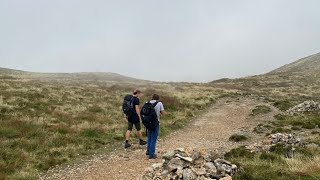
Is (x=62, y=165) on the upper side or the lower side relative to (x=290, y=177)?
lower

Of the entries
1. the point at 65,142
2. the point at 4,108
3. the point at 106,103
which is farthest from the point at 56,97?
the point at 65,142

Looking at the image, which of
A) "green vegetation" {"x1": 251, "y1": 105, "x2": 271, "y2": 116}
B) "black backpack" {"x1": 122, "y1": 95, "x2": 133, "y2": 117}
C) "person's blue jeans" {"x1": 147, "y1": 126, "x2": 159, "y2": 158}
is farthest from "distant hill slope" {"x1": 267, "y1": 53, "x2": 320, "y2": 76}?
"person's blue jeans" {"x1": 147, "y1": 126, "x2": 159, "y2": 158}

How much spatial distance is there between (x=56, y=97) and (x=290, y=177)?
25.8 m

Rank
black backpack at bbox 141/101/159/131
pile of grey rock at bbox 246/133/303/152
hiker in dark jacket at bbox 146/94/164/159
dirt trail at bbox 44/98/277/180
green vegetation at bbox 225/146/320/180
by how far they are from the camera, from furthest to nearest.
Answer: pile of grey rock at bbox 246/133/303/152 < hiker in dark jacket at bbox 146/94/164/159 < black backpack at bbox 141/101/159/131 < dirt trail at bbox 44/98/277/180 < green vegetation at bbox 225/146/320/180

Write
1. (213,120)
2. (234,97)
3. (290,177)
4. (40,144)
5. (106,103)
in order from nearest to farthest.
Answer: (290,177), (40,144), (213,120), (106,103), (234,97)

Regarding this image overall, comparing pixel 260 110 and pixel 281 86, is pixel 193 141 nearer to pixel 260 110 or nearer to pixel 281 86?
pixel 260 110

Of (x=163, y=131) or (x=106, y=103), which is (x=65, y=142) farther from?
(x=106, y=103)

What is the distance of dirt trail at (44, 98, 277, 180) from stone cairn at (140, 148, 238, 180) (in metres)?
1.83

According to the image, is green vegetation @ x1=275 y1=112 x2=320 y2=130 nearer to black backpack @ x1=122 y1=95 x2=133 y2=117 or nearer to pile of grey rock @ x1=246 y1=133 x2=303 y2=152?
pile of grey rock @ x1=246 y1=133 x2=303 y2=152

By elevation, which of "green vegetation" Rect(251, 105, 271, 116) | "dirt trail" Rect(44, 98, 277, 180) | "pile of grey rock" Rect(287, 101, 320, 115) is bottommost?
"dirt trail" Rect(44, 98, 277, 180)

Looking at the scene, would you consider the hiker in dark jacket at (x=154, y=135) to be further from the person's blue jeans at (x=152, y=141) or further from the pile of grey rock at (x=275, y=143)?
the pile of grey rock at (x=275, y=143)

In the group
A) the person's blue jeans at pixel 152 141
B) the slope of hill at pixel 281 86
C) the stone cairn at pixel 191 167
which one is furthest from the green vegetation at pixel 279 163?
the slope of hill at pixel 281 86

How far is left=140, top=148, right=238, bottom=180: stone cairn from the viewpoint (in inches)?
419

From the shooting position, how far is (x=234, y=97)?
43.8 meters
